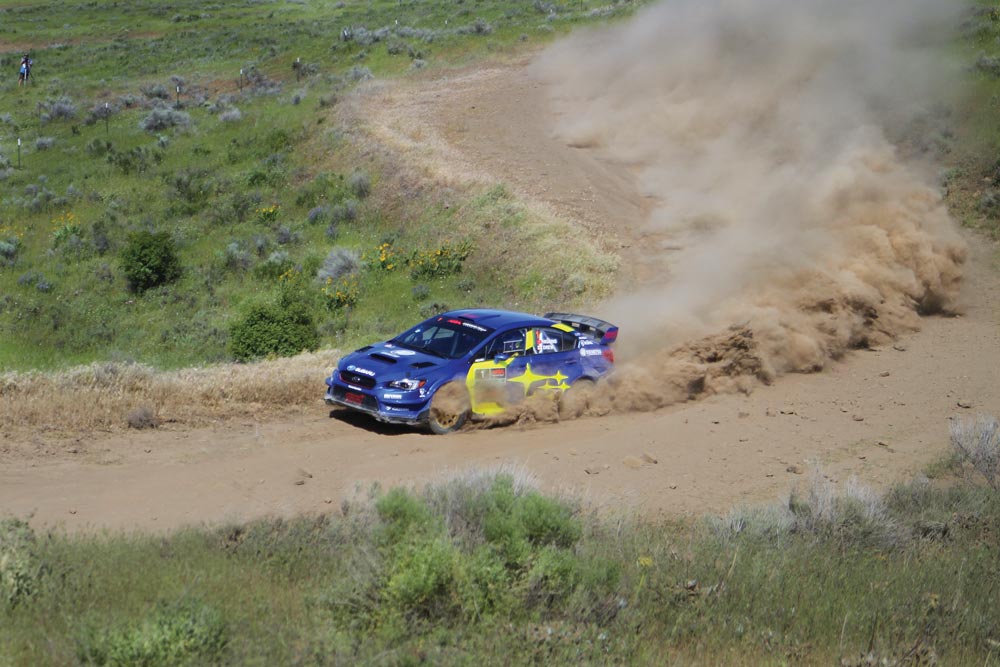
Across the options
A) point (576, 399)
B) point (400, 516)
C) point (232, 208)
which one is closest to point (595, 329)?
point (576, 399)

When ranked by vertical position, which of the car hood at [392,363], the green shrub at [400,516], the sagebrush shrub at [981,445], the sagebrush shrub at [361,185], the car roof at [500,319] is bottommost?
the sagebrush shrub at [981,445]

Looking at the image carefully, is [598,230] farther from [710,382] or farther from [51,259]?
[51,259]

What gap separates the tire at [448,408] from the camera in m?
13.9

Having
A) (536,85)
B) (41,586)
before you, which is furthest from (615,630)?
(536,85)

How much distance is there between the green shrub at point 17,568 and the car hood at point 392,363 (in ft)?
20.2

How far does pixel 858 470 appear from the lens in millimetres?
13492

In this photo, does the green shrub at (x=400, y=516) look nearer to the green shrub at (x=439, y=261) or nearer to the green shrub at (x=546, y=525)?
the green shrub at (x=546, y=525)

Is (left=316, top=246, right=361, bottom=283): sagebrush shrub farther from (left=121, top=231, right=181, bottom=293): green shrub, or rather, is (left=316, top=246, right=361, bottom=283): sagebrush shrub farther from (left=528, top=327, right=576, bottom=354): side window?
(left=528, top=327, right=576, bottom=354): side window

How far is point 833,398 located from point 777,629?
9619mm

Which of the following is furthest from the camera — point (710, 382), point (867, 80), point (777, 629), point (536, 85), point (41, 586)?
point (536, 85)

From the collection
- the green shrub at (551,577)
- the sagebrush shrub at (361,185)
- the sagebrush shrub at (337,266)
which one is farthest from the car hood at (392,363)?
the sagebrush shrub at (361,185)

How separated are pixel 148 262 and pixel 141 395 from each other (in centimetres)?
1447

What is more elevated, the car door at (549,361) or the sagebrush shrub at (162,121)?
the sagebrush shrub at (162,121)

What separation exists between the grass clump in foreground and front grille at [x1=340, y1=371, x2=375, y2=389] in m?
3.97
